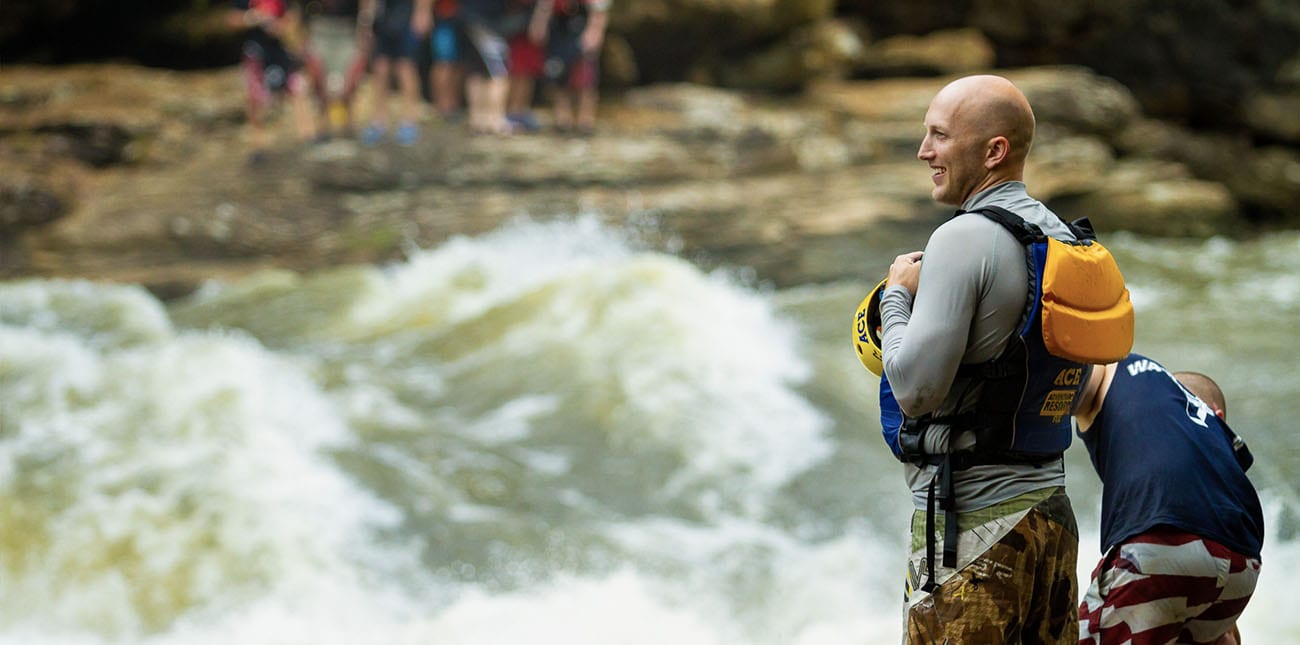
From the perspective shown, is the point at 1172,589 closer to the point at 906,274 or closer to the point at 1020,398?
the point at 1020,398

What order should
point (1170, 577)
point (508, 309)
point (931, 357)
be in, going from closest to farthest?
point (931, 357) → point (1170, 577) → point (508, 309)

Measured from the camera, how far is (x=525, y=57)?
1024 centimetres

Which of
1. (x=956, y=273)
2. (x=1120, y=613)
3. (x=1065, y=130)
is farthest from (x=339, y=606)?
(x=1065, y=130)

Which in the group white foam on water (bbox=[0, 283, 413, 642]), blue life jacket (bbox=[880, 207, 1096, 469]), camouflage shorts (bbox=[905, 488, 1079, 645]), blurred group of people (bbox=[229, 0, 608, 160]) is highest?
blurred group of people (bbox=[229, 0, 608, 160])

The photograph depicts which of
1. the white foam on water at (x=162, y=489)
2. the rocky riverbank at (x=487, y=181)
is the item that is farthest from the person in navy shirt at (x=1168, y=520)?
the rocky riverbank at (x=487, y=181)

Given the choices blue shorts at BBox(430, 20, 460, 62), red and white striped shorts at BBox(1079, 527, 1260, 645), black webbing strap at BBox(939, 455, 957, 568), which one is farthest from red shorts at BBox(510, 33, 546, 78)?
black webbing strap at BBox(939, 455, 957, 568)

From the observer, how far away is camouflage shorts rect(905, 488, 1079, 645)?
66.2 inches

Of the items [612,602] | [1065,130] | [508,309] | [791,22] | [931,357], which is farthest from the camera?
[791,22]

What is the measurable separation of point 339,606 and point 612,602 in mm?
1003

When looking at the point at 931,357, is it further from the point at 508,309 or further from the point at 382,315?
the point at 382,315

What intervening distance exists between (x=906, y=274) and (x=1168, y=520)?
740mm

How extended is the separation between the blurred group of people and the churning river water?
2398 mm

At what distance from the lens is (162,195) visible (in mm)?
8664

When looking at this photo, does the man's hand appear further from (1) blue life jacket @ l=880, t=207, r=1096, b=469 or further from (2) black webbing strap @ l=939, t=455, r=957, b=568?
(2) black webbing strap @ l=939, t=455, r=957, b=568
